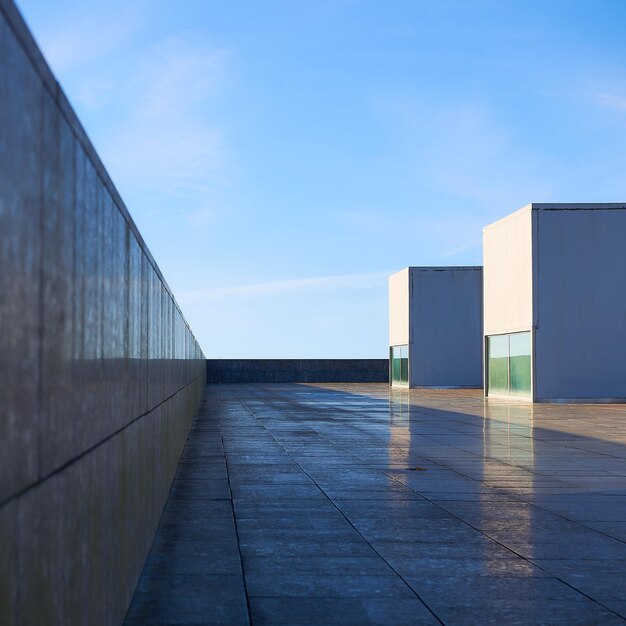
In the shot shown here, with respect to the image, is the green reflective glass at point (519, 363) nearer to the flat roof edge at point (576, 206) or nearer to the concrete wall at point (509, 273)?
the concrete wall at point (509, 273)

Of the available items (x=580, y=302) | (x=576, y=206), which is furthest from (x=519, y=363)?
(x=576, y=206)

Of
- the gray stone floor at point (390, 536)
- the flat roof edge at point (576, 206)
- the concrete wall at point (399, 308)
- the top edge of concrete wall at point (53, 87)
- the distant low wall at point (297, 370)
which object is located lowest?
the gray stone floor at point (390, 536)

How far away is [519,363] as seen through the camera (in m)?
35.1

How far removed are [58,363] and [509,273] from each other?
34255mm

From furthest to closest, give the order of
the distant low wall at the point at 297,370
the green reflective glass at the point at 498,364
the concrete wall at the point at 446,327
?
the distant low wall at the point at 297,370, the concrete wall at the point at 446,327, the green reflective glass at the point at 498,364

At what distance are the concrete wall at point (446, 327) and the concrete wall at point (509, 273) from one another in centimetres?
1241

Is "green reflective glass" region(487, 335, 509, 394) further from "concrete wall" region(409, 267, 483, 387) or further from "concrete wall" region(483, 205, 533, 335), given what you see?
"concrete wall" region(409, 267, 483, 387)

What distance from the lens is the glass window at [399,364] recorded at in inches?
2116

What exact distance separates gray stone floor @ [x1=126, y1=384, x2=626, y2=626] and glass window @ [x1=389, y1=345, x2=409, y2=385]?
123ft

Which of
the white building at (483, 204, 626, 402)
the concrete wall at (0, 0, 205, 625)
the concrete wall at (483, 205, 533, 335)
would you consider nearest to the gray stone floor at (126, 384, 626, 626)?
the concrete wall at (0, 0, 205, 625)

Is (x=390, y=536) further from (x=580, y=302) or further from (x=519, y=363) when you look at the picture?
(x=519, y=363)

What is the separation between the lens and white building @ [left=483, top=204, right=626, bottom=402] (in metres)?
33.2

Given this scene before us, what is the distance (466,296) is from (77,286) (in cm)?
4946

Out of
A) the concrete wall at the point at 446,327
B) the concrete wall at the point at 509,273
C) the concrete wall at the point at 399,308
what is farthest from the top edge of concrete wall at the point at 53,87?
the concrete wall at the point at 399,308
